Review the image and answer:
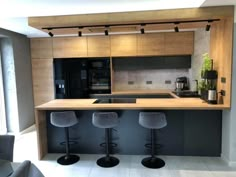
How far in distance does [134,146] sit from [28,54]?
3550 millimetres

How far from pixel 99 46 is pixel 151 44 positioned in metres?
1.29

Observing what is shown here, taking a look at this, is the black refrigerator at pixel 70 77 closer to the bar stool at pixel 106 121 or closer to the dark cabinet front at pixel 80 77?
the dark cabinet front at pixel 80 77

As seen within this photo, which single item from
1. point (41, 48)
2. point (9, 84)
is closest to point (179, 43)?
point (41, 48)

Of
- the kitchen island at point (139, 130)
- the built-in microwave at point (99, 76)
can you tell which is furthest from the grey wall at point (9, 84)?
the built-in microwave at point (99, 76)

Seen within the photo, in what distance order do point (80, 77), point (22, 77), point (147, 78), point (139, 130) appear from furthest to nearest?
point (147, 78) < point (80, 77) < point (22, 77) < point (139, 130)

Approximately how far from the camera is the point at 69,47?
5090 mm

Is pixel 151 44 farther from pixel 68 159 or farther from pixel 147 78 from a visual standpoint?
pixel 68 159

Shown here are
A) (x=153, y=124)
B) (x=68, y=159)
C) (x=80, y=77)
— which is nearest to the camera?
(x=153, y=124)

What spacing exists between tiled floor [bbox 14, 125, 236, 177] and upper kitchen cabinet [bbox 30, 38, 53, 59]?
2595 mm

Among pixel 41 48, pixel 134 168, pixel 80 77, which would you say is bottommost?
pixel 134 168

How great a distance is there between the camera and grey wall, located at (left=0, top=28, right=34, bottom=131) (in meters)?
4.51

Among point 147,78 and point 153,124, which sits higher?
point 147,78

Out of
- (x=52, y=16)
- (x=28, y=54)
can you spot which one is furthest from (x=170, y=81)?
(x=28, y=54)

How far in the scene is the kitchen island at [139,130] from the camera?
3.29m
